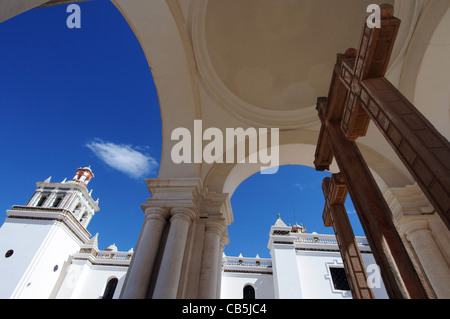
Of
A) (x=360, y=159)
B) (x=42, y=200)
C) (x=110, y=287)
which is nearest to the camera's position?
(x=360, y=159)

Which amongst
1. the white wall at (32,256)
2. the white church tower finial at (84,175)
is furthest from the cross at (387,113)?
the white church tower finial at (84,175)

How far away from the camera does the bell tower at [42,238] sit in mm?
14720

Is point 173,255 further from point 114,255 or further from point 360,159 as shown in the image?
point 114,255

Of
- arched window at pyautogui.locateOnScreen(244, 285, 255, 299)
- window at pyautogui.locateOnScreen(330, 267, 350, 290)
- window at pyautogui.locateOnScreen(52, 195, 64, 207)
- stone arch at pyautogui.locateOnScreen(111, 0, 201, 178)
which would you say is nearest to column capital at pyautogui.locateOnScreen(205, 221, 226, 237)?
stone arch at pyautogui.locateOnScreen(111, 0, 201, 178)

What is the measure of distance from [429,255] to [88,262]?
17879mm

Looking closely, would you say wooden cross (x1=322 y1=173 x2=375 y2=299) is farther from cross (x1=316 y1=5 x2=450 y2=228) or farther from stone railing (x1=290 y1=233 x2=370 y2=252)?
stone railing (x1=290 y1=233 x2=370 y2=252)

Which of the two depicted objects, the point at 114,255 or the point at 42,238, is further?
the point at 114,255

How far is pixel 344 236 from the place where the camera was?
2432 millimetres

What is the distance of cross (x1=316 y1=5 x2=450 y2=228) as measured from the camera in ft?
4.55

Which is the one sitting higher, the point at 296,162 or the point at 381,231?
the point at 296,162

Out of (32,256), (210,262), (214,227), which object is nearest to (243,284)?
(214,227)

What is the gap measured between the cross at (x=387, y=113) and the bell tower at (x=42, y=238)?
1861cm

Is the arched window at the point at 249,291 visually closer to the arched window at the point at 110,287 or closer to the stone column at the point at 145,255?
the arched window at the point at 110,287
